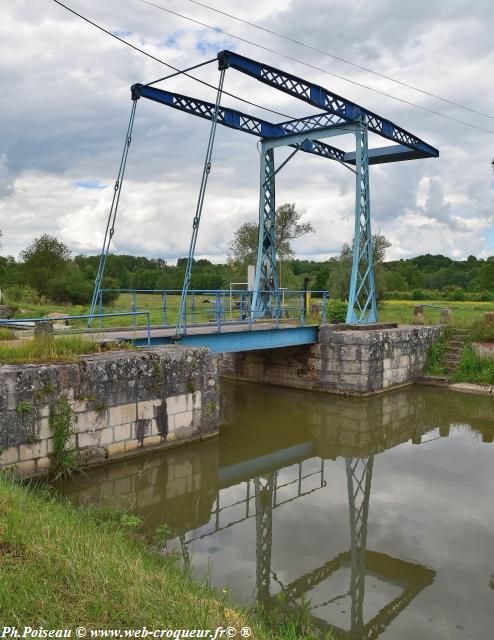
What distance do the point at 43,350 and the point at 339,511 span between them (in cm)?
515

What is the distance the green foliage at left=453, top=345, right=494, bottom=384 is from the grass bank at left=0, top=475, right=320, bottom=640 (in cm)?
1322

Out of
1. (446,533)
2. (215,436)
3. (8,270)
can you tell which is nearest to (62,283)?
(8,270)

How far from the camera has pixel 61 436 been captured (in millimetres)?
8273

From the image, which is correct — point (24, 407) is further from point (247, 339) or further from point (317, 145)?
point (317, 145)

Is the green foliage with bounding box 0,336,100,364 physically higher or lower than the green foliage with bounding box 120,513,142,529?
higher

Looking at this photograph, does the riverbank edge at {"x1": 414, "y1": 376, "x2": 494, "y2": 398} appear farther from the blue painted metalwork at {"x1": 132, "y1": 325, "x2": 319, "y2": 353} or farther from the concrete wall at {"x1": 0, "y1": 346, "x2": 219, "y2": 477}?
the concrete wall at {"x1": 0, "y1": 346, "x2": 219, "y2": 477}

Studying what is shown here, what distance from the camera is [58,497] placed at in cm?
750

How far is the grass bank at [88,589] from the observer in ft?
11.4

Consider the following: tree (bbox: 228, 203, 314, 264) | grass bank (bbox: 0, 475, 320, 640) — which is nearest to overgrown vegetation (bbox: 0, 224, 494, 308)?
tree (bbox: 228, 203, 314, 264)

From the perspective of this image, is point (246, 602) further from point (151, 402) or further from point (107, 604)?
point (151, 402)

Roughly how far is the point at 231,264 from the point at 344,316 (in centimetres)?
1873

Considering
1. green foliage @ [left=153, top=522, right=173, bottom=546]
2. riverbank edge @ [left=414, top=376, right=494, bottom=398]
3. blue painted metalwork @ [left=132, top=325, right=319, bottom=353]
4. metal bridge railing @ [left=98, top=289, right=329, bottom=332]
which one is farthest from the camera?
riverbank edge @ [left=414, top=376, right=494, bottom=398]

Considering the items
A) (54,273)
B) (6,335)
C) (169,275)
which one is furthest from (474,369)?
(169,275)

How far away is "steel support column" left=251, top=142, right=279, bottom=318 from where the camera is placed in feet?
57.0
